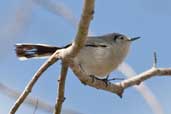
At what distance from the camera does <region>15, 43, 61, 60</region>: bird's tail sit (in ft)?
5.86

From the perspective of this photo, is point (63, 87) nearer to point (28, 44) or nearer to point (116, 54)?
point (28, 44)

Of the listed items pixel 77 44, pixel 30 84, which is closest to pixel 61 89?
pixel 30 84

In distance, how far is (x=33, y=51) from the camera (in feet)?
6.06

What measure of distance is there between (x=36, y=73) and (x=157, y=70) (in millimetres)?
500

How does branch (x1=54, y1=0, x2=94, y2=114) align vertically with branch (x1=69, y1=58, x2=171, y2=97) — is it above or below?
above

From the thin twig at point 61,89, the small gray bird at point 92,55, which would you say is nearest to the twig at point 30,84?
the thin twig at point 61,89

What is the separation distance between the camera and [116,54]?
1991 mm

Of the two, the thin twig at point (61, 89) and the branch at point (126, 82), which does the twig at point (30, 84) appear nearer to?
the thin twig at point (61, 89)

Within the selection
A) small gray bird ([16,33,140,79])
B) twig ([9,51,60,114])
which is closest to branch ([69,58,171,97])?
small gray bird ([16,33,140,79])

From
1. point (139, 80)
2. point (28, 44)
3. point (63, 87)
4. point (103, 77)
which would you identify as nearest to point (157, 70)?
point (139, 80)

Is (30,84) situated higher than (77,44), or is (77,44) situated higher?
(77,44)

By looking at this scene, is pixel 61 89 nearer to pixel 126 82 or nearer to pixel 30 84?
pixel 30 84

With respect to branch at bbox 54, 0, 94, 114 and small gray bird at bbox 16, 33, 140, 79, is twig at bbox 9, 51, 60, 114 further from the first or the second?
small gray bird at bbox 16, 33, 140, 79

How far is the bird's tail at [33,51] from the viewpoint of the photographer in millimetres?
1785
